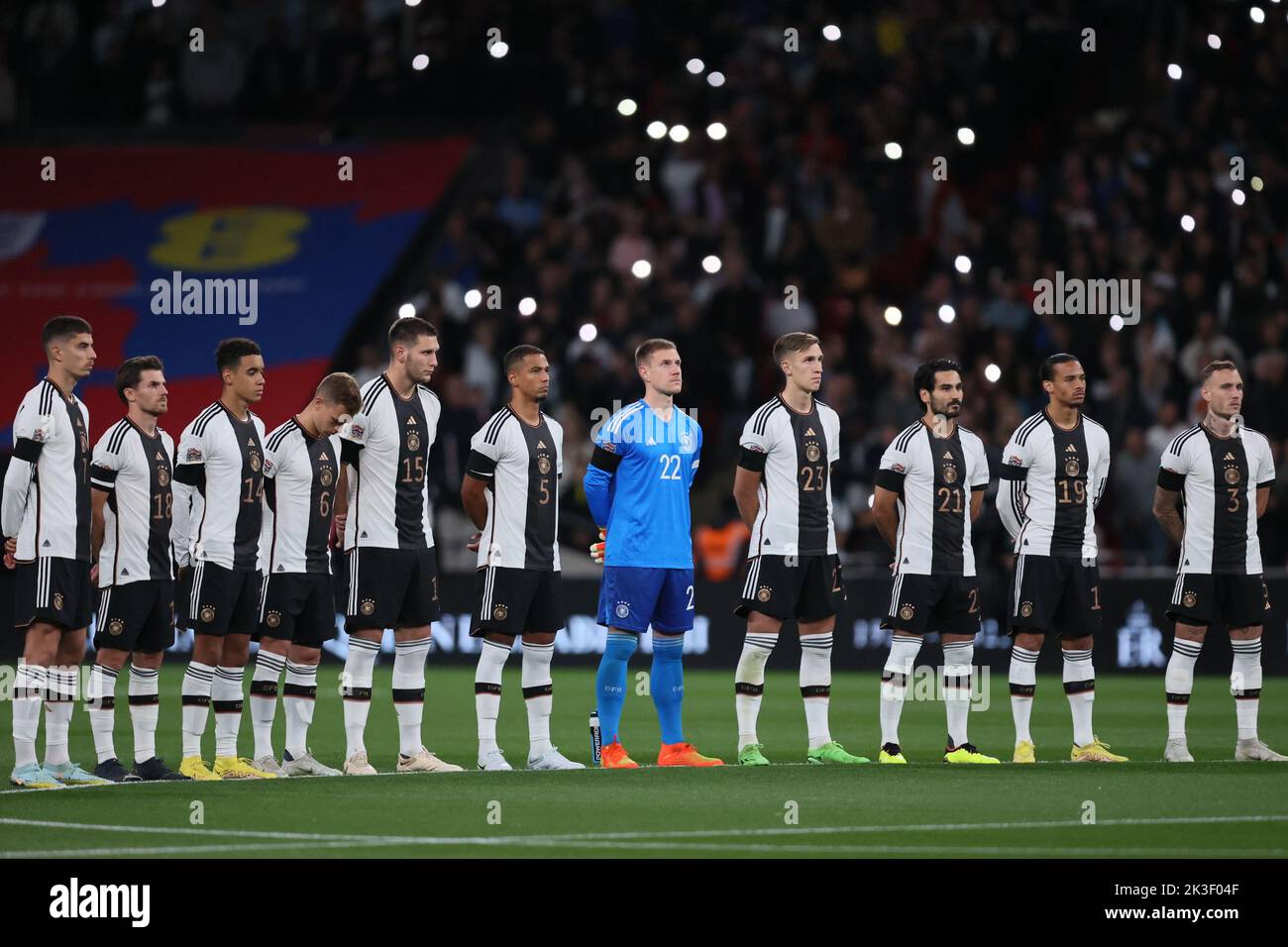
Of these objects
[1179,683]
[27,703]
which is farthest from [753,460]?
[27,703]

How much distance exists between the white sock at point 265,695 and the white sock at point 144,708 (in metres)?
0.65

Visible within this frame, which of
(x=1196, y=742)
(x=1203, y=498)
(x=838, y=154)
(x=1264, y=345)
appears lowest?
(x=1196, y=742)

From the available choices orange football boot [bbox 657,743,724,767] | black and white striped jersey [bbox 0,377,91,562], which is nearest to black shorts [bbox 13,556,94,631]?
black and white striped jersey [bbox 0,377,91,562]

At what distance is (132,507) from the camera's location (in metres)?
11.7

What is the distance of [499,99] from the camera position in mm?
26625

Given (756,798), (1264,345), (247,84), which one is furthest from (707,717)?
(247,84)

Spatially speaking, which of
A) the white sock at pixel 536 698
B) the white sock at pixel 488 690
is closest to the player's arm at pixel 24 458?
the white sock at pixel 488 690

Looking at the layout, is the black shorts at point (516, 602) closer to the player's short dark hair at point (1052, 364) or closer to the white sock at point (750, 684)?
the white sock at point (750, 684)

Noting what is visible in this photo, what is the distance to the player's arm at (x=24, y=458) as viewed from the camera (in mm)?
11375

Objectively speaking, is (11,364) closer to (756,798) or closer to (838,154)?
(838,154)

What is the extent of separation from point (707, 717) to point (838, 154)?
399 inches

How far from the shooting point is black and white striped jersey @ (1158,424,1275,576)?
13.1 meters

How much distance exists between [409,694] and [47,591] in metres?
2.19

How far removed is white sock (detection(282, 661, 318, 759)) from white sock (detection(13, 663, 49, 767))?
54.4 inches
